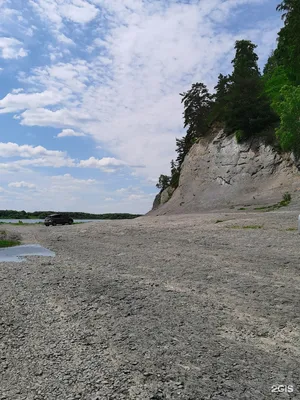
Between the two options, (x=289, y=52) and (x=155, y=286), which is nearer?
(x=155, y=286)

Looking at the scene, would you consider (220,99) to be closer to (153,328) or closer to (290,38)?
(290,38)

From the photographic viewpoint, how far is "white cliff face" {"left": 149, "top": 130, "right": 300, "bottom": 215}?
41688 millimetres

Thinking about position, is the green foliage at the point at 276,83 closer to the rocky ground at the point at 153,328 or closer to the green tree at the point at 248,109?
the green tree at the point at 248,109

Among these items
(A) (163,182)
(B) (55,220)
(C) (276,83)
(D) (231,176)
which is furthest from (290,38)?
(A) (163,182)

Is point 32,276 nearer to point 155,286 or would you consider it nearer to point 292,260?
point 155,286

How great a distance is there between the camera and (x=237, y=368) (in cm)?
517

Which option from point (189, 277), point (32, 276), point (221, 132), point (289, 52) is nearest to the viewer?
point (189, 277)

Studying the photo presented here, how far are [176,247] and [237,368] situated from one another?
39.2ft

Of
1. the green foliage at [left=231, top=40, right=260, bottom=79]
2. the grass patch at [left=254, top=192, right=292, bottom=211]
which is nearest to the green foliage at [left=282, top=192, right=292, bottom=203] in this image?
the grass patch at [left=254, top=192, right=292, bottom=211]

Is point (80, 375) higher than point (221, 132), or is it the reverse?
point (221, 132)

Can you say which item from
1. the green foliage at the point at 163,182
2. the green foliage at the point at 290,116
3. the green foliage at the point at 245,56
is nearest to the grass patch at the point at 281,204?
the green foliage at the point at 290,116

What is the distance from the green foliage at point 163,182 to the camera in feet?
294

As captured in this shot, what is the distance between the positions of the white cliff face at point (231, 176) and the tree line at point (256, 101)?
1.76 metres

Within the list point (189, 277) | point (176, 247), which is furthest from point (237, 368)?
point (176, 247)
